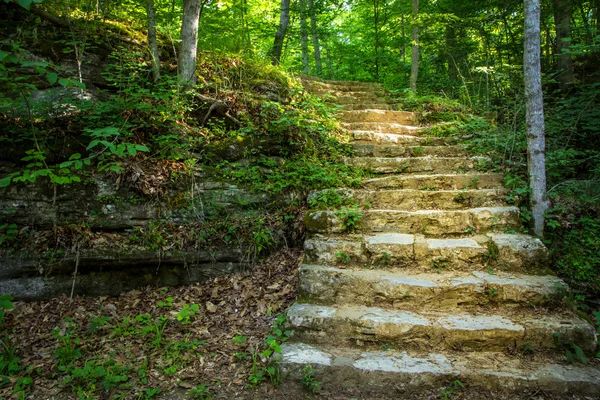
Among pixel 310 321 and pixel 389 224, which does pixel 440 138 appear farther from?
pixel 310 321

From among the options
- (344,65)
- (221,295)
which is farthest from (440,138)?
(344,65)

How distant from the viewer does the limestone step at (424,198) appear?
3.99 metres

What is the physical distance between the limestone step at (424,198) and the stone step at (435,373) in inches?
73.7

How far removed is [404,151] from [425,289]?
2.82 m

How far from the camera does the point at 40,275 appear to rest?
3.52 metres

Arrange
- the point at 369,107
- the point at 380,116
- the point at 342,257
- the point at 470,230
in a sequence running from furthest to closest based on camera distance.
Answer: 1. the point at 369,107
2. the point at 380,116
3. the point at 470,230
4. the point at 342,257

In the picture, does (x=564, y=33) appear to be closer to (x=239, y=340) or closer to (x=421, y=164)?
(x=421, y=164)

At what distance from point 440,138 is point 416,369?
4.16m

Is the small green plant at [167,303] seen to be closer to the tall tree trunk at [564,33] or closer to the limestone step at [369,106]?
the limestone step at [369,106]

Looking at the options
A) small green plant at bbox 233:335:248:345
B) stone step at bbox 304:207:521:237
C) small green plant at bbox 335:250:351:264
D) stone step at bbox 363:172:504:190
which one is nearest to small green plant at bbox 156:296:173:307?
small green plant at bbox 233:335:248:345

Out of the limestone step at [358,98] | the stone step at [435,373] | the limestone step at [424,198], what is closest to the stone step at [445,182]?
the limestone step at [424,198]

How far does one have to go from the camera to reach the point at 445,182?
432 centimetres

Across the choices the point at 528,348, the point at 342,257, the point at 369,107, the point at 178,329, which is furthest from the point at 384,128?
the point at 178,329

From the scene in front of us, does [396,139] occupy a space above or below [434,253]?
above
